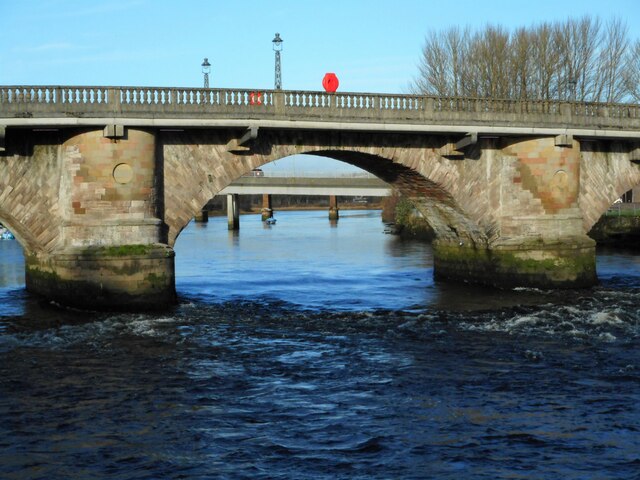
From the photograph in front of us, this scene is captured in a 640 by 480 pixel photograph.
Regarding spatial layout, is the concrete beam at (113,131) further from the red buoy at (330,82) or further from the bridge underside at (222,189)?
the red buoy at (330,82)

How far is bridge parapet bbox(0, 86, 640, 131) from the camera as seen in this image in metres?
27.0

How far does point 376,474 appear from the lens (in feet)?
43.0

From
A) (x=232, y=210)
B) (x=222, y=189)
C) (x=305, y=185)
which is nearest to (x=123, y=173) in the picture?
(x=222, y=189)

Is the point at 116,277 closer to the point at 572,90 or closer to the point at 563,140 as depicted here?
the point at 563,140

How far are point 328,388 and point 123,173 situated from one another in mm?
12816

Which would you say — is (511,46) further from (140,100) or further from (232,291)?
(140,100)

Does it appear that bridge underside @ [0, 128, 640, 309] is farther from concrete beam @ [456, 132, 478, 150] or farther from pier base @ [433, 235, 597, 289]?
concrete beam @ [456, 132, 478, 150]

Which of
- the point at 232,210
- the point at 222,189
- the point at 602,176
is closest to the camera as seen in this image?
the point at 222,189

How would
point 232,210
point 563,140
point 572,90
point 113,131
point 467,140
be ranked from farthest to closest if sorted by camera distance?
point 232,210 < point 572,90 < point 563,140 < point 467,140 < point 113,131

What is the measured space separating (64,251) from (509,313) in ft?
47.4

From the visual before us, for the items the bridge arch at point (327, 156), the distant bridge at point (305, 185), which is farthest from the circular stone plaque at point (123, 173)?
the distant bridge at point (305, 185)

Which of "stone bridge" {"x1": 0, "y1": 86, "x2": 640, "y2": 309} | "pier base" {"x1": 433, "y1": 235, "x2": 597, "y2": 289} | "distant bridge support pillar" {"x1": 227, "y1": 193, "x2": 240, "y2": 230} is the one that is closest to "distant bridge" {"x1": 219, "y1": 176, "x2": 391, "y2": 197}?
"distant bridge support pillar" {"x1": 227, "y1": 193, "x2": 240, "y2": 230}

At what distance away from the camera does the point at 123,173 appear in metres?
27.9

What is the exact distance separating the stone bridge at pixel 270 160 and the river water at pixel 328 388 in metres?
1.65
